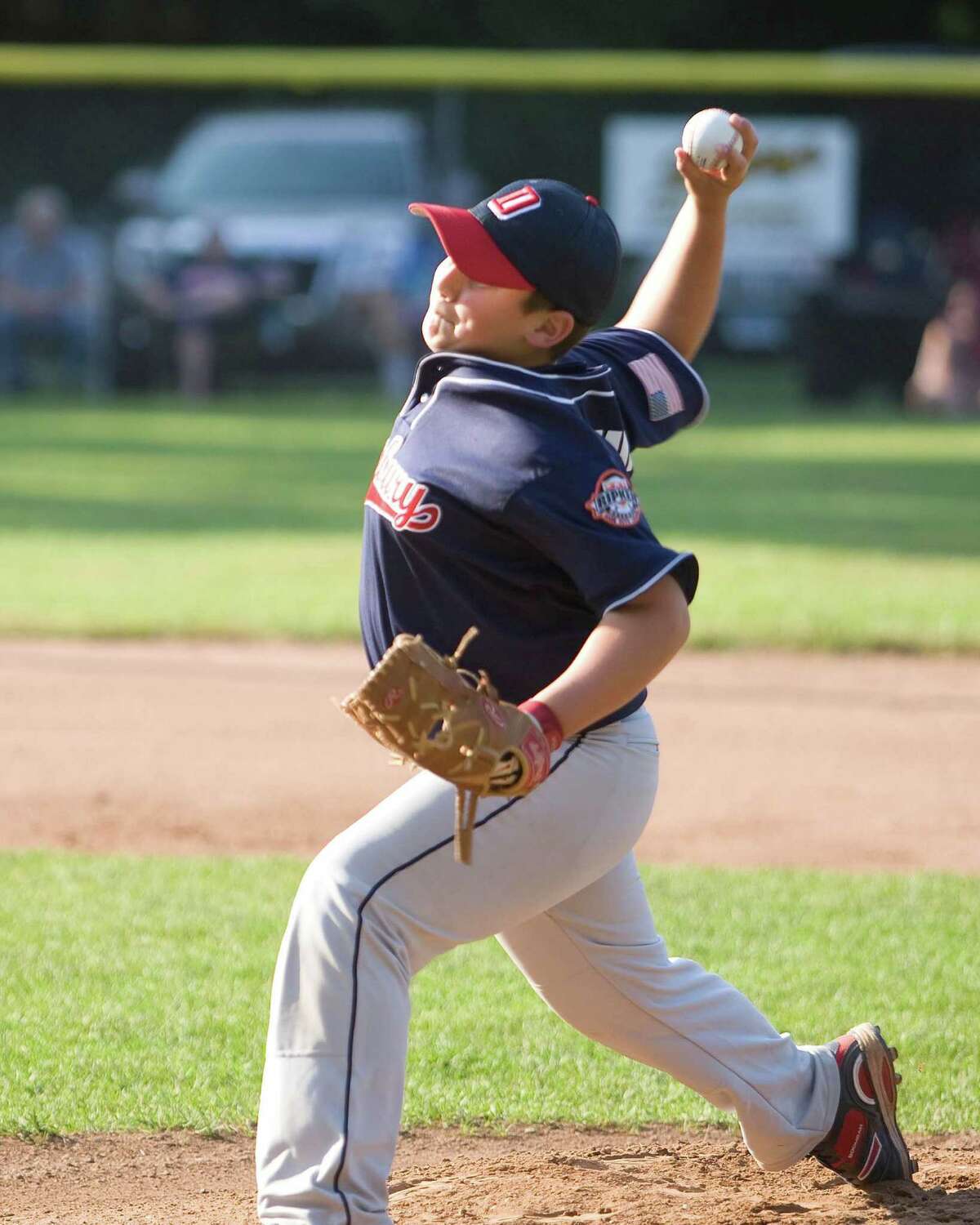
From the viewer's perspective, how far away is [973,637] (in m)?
7.64

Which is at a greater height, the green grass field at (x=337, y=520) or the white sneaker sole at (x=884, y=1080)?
the green grass field at (x=337, y=520)

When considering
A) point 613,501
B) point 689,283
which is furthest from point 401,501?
point 689,283

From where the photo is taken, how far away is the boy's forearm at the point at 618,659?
2203mm

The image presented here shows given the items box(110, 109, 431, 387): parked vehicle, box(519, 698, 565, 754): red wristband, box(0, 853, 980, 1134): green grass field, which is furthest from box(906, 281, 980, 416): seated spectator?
box(519, 698, 565, 754): red wristband

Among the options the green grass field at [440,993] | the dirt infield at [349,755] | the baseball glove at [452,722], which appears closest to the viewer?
the baseball glove at [452,722]

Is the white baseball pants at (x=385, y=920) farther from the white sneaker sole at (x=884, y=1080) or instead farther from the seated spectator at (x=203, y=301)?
the seated spectator at (x=203, y=301)

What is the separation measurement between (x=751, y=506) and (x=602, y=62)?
8.16 meters

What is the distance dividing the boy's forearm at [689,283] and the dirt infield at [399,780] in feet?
4.40

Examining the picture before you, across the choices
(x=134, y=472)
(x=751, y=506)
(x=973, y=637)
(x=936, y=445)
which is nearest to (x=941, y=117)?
(x=936, y=445)

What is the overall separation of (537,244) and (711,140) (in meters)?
0.56

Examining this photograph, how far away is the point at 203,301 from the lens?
17.6m

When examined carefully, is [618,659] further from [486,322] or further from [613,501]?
[486,322]

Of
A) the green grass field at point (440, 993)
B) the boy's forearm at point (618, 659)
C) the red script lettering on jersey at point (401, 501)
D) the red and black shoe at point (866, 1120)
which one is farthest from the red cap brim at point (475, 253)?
the green grass field at point (440, 993)

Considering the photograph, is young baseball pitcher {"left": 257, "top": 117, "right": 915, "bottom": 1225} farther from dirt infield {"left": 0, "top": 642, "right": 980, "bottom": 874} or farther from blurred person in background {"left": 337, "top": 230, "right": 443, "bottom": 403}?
blurred person in background {"left": 337, "top": 230, "right": 443, "bottom": 403}
